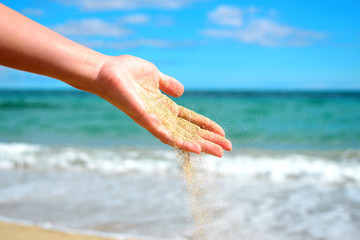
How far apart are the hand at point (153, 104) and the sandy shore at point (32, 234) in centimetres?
135

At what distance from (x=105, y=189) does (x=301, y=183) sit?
274 cm

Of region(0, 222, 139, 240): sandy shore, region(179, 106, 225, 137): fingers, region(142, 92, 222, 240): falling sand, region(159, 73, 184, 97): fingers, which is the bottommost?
region(0, 222, 139, 240): sandy shore

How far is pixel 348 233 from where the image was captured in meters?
3.15

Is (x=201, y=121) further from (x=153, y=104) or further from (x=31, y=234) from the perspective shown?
(x=31, y=234)

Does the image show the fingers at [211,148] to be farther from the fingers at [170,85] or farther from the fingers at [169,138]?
the fingers at [170,85]

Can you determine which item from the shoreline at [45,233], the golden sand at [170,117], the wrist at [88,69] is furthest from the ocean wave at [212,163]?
the wrist at [88,69]

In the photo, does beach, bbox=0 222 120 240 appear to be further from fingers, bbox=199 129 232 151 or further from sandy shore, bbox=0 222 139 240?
fingers, bbox=199 129 232 151

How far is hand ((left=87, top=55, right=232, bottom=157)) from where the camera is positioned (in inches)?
80.0

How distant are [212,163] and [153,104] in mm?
4072

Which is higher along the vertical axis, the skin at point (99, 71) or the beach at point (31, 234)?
the skin at point (99, 71)

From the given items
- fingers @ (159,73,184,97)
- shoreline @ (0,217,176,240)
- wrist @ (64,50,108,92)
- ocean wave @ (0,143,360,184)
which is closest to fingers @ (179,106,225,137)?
fingers @ (159,73,184,97)

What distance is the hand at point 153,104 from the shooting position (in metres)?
2.03

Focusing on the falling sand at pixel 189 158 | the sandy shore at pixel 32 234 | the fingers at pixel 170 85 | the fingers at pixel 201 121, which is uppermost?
the fingers at pixel 170 85

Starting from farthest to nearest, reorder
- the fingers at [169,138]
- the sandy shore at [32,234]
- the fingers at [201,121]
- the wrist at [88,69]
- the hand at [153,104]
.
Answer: the sandy shore at [32,234] → the fingers at [201,121] → the fingers at [169,138] → the hand at [153,104] → the wrist at [88,69]
